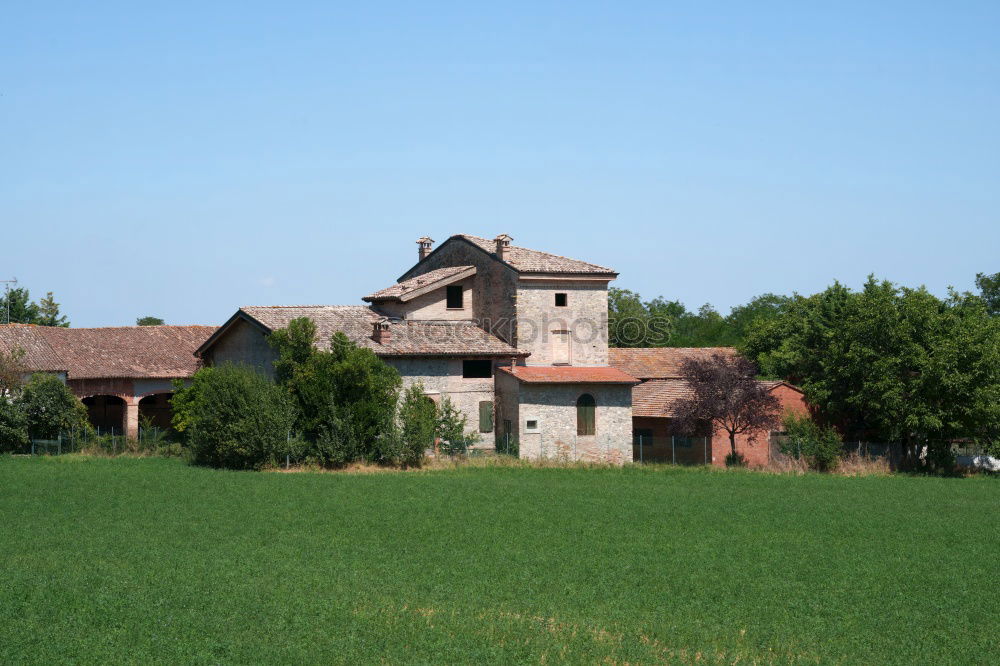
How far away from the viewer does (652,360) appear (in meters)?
49.9

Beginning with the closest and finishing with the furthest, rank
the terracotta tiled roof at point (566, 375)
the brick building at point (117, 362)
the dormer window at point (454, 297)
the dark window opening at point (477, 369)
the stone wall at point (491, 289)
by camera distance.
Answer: the terracotta tiled roof at point (566, 375), the dark window opening at point (477, 369), the stone wall at point (491, 289), the brick building at point (117, 362), the dormer window at point (454, 297)

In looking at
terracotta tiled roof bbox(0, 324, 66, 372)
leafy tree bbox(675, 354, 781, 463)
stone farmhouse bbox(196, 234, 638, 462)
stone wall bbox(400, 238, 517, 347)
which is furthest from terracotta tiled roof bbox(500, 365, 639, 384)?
terracotta tiled roof bbox(0, 324, 66, 372)

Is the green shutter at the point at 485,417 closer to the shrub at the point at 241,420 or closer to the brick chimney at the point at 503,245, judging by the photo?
the brick chimney at the point at 503,245

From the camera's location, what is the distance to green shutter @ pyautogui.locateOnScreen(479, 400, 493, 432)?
39.9m

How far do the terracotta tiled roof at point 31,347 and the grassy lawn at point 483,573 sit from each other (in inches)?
549

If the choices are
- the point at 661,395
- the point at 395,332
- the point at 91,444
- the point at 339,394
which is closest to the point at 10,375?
the point at 91,444

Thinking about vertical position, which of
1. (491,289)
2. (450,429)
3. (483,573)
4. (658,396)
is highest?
(491,289)

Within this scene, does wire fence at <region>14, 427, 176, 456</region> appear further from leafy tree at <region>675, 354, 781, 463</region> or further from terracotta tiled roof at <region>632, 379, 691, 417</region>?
leafy tree at <region>675, 354, 781, 463</region>

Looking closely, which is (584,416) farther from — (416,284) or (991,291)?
(991,291)

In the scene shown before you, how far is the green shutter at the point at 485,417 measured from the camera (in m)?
39.9

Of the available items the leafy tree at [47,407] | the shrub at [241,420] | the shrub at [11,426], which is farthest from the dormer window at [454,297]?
the shrub at [11,426]

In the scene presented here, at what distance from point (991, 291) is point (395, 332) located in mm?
74899

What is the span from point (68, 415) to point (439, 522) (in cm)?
2174

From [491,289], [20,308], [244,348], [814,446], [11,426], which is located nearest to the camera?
[11,426]
